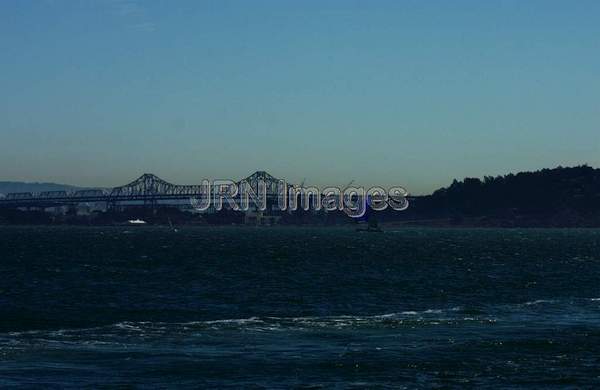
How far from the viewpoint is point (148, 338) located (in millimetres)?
49250

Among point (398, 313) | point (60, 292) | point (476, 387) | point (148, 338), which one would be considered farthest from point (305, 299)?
point (476, 387)

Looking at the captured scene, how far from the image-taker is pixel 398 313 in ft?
203

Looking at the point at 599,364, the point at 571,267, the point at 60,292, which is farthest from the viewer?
the point at 571,267

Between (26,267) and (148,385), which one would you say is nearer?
(148,385)

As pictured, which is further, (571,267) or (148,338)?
(571,267)

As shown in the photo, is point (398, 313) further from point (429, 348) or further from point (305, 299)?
point (429, 348)

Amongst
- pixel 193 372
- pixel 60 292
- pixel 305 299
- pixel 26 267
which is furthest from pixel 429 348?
pixel 26 267

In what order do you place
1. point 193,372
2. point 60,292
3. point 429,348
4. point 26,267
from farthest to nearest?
point 26,267 → point 60,292 → point 429,348 → point 193,372

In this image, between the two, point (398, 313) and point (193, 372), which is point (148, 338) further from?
point (398, 313)

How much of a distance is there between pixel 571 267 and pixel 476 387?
78.1m

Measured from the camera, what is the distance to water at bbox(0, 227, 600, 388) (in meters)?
39.7

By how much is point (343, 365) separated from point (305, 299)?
2856 centimetres

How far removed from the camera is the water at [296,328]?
3966cm

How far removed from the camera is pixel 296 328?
53875 mm
